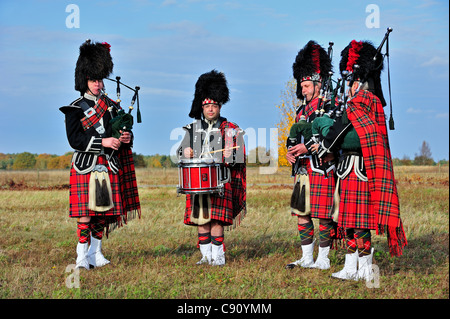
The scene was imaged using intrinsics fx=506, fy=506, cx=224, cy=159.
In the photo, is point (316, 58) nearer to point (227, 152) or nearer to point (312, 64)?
point (312, 64)

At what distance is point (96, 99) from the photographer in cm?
562

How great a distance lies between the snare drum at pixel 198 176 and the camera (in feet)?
17.0

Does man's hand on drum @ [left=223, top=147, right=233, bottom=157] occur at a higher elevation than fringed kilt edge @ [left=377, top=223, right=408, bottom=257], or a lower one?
higher

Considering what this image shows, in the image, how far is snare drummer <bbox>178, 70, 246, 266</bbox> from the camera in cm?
568

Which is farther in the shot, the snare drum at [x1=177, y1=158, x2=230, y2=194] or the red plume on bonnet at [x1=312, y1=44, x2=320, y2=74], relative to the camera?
the red plume on bonnet at [x1=312, y1=44, x2=320, y2=74]

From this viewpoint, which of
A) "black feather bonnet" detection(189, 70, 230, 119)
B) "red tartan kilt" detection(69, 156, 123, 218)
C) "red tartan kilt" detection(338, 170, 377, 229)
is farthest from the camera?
"black feather bonnet" detection(189, 70, 230, 119)

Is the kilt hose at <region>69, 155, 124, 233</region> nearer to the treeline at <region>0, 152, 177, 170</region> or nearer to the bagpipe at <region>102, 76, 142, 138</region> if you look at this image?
the bagpipe at <region>102, 76, 142, 138</region>

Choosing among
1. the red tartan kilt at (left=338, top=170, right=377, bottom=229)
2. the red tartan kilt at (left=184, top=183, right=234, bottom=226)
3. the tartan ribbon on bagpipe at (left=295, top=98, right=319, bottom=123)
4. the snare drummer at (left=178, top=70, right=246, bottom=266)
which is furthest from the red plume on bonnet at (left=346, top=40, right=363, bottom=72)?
the red tartan kilt at (left=184, top=183, right=234, bottom=226)

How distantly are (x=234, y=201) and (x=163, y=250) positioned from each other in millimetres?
1383

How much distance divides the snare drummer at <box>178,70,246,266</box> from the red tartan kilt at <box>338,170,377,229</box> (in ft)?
4.45

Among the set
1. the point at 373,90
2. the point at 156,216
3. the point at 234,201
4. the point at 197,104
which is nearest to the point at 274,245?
the point at 234,201

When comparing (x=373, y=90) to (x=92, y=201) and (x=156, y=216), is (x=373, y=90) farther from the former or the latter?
(x=156, y=216)

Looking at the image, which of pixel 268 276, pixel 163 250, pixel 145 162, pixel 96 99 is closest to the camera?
pixel 268 276

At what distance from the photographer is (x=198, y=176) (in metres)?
5.21
